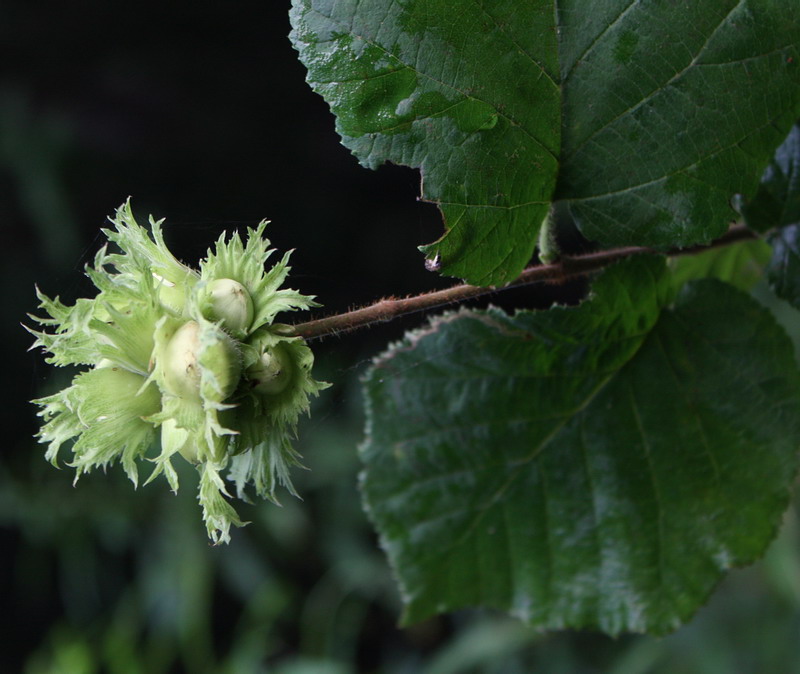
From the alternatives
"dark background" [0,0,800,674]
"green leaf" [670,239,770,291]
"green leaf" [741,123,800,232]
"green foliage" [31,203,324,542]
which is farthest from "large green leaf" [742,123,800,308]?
"dark background" [0,0,800,674]

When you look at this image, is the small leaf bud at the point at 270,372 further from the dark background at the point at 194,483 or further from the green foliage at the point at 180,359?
the dark background at the point at 194,483

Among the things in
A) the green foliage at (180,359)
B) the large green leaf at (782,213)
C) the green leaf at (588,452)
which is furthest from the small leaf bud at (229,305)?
Answer: the large green leaf at (782,213)

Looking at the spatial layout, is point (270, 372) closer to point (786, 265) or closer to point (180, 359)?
point (180, 359)

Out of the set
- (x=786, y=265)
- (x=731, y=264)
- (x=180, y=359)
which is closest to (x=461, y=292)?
(x=180, y=359)

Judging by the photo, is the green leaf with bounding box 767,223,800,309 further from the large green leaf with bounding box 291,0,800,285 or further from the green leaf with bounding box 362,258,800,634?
the large green leaf with bounding box 291,0,800,285

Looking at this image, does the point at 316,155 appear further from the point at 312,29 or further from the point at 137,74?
the point at 312,29
